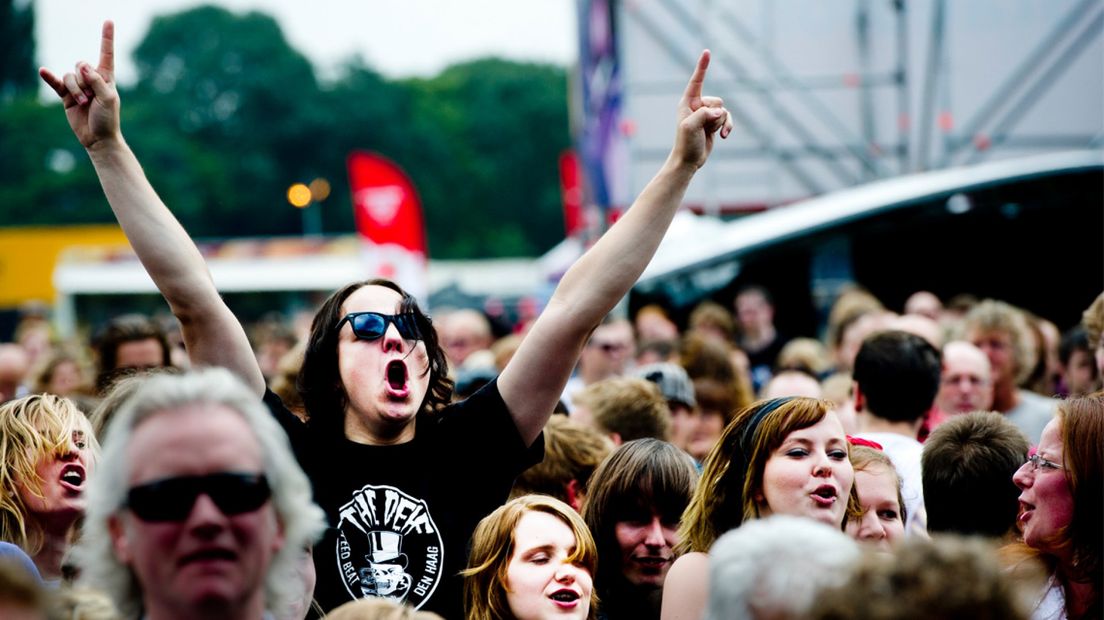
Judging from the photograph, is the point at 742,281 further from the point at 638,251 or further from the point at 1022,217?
the point at 638,251

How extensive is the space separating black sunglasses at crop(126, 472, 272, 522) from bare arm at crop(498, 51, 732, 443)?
129cm

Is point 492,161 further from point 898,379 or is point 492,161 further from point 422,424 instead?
point 422,424

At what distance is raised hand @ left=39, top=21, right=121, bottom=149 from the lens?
3.10 metres

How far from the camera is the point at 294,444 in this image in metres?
3.42

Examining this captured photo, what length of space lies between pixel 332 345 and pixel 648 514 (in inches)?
46.8

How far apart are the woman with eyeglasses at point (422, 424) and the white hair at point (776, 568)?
1.26 m

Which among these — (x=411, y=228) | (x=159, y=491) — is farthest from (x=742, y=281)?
(x=159, y=491)

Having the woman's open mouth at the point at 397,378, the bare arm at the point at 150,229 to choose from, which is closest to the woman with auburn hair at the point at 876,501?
the woman's open mouth at the point at 397,378

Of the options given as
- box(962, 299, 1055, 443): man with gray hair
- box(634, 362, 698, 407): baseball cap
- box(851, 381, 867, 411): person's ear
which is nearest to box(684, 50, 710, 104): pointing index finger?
box(851, 381, 867, 411): person's ear

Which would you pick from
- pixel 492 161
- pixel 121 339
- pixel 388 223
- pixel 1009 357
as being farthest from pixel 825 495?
pixel 492 161

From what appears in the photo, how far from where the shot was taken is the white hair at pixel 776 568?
2023 mm

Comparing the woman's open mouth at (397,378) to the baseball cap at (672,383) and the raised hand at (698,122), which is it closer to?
the raised hand at (698,122)

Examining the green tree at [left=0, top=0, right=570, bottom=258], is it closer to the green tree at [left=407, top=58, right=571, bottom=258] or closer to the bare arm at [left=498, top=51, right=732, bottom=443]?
the green tree at [left=407, top=58, right=571, bottom=258]

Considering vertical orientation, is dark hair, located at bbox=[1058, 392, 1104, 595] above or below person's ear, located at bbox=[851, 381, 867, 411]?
below
